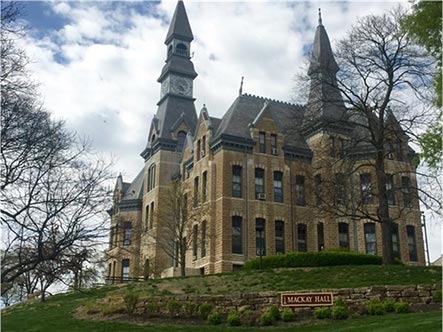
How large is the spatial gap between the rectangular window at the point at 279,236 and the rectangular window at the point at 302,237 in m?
1.39

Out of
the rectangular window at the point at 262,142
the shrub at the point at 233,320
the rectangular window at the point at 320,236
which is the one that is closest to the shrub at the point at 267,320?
the shrub at the point at 233,320

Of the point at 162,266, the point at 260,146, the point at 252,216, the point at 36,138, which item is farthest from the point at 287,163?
the point at 36,138

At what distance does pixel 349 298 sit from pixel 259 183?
2281cm

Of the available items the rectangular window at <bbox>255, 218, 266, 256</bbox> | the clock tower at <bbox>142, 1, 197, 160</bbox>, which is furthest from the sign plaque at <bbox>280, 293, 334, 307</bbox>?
the clock tower at <bbox>142, 1, 197, 160</bbox>

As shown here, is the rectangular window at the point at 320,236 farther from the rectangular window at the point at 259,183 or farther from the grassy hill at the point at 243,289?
the grassy hill at the point at 243,289

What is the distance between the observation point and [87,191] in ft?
58.4

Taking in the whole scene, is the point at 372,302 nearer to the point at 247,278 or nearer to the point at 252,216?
the point at 247,278

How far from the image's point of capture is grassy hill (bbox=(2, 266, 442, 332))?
19453mm

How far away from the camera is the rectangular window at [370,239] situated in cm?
4369

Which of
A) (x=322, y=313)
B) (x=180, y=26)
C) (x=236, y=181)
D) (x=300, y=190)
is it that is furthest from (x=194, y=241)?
(x=180, y=26)

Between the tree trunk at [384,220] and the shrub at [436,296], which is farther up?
the tree trunk at [384,220]

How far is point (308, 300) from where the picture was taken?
71.6 ft

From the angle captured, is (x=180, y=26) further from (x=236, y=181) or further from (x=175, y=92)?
(x=236, y=181)

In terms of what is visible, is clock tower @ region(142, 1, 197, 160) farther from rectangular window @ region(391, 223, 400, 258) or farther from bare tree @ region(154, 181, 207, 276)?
rectangular window @ region(391, 223, 400, 258)
